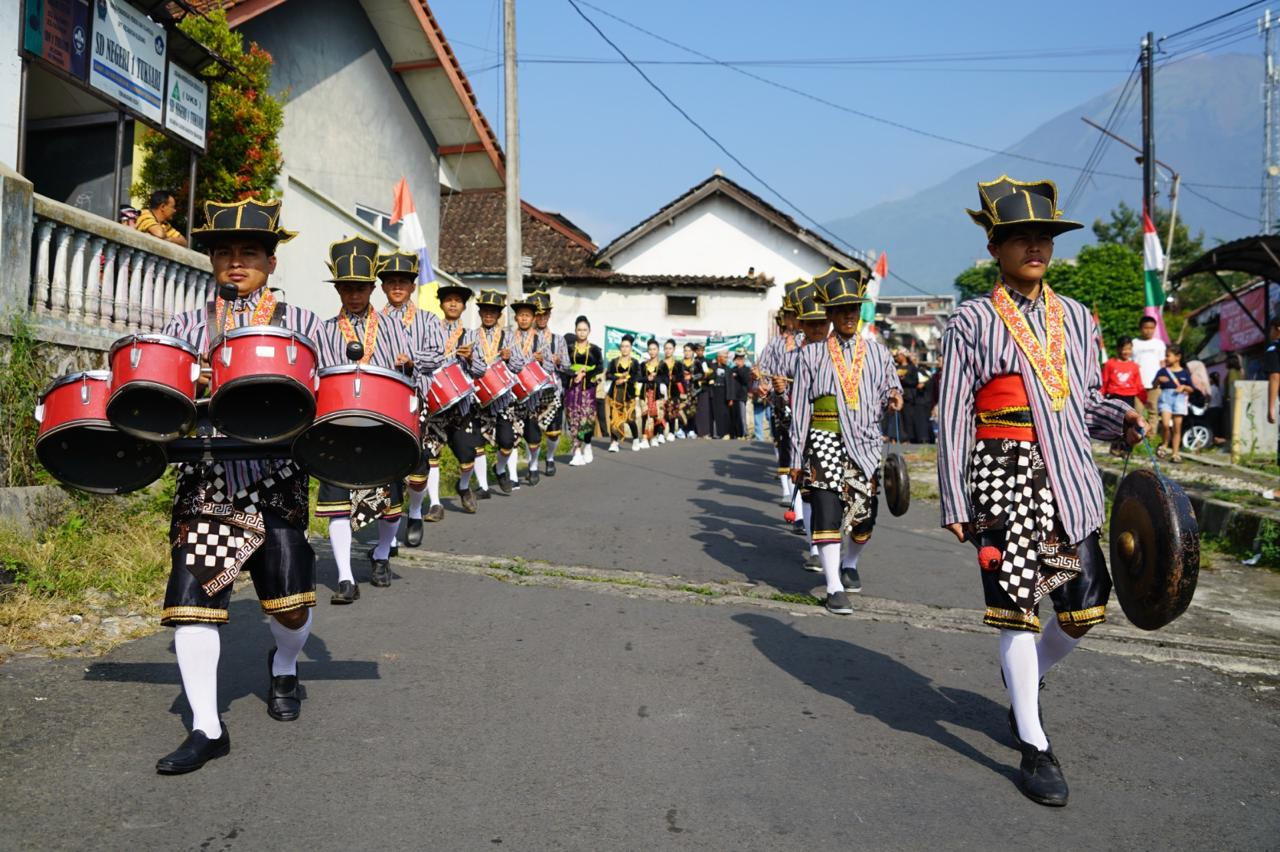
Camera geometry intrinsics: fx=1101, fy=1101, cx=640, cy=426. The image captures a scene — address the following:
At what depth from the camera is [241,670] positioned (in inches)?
214

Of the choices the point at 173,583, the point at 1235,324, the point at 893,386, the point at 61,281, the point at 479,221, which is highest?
the point at 479,221

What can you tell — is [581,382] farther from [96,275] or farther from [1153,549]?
[1153,549]

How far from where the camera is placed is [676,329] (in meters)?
32.8

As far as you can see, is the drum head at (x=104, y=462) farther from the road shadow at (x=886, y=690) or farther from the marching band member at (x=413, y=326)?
the marching band member at (x=413, y=326)

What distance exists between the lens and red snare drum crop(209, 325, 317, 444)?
12.3 feet

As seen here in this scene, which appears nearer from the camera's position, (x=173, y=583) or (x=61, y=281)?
(x=173, y=583)

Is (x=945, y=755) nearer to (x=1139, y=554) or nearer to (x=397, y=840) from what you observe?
(x=1139, y=554)

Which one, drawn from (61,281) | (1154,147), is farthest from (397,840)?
(1154,147)

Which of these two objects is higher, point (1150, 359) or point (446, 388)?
point (1150, 359)

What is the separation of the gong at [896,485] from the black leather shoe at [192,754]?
474cm

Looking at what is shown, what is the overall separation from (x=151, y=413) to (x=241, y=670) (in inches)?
79.3

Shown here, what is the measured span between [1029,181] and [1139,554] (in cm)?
161

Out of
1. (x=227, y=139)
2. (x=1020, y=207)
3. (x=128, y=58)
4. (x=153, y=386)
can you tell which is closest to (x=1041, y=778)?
(x=1020, y=207)

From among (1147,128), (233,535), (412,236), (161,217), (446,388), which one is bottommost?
(233,535)
